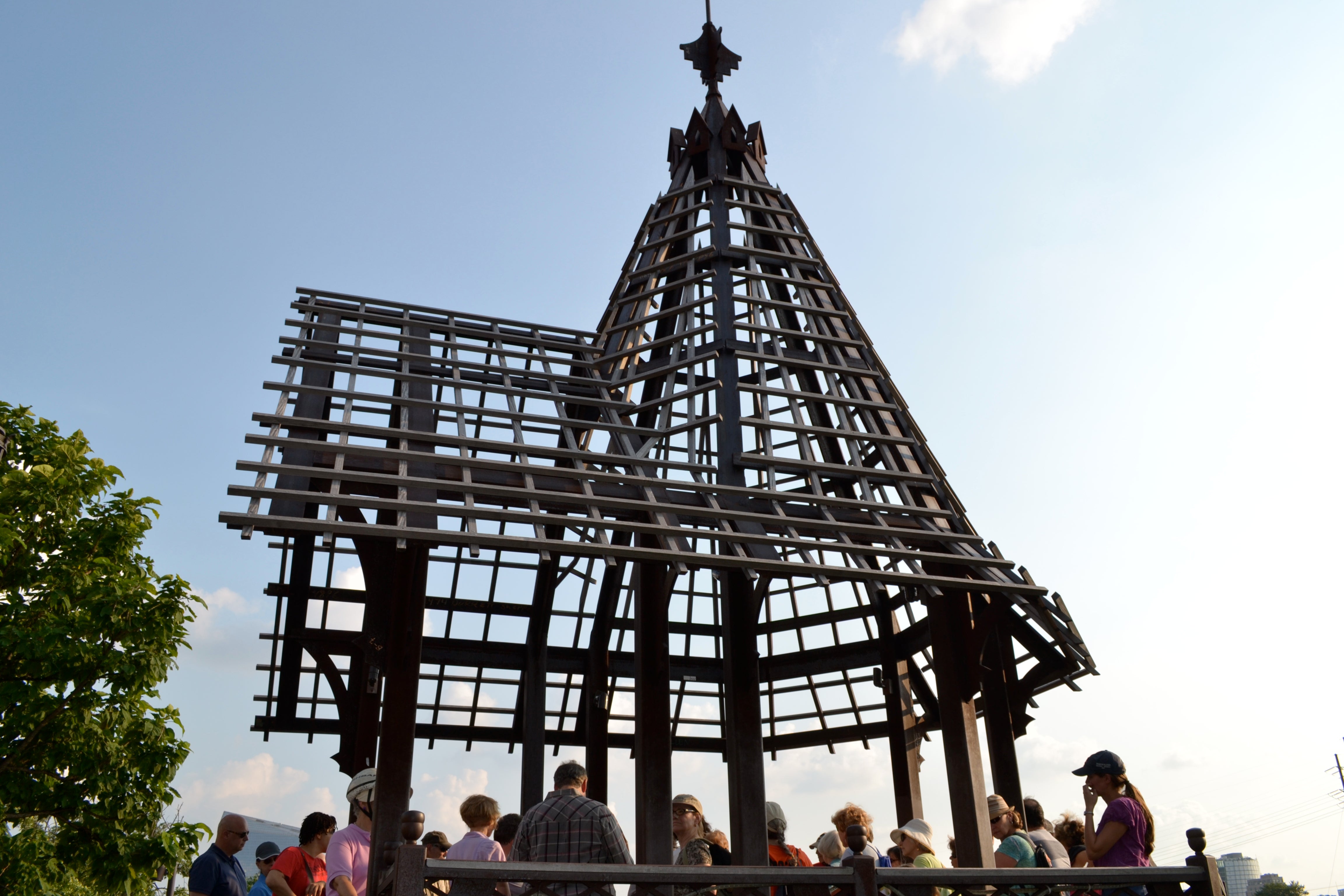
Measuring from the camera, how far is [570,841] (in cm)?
A: 585

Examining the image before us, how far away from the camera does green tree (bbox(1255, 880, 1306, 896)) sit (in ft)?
207

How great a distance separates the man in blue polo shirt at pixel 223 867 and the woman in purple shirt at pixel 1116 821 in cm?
554

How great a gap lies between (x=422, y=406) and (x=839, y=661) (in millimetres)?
8624

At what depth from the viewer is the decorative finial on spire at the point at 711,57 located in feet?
48.5

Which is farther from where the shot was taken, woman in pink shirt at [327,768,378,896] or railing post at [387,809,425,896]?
woman in pink shirt at [327,768,378,896]

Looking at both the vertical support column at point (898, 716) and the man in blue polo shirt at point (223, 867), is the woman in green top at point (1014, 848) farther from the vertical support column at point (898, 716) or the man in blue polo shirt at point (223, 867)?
the vertical support column at point (898, 716)

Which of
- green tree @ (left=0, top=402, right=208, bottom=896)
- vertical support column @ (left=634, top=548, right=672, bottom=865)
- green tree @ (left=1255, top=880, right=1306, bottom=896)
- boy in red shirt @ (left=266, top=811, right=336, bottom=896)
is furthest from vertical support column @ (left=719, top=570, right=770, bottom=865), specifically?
green tree @ (left=1255, top=880, right=1306, bottom=896)

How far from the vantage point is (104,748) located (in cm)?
1268

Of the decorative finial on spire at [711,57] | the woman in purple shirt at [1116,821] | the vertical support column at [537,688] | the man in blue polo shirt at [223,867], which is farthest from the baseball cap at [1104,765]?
the decorative finial on spire at [711,57]

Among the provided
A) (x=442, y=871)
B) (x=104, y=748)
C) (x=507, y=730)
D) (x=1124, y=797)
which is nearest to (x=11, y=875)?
(x=104, y=748)

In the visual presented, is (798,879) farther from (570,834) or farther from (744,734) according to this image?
(744,734)

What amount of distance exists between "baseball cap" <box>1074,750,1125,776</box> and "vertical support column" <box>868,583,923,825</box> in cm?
787

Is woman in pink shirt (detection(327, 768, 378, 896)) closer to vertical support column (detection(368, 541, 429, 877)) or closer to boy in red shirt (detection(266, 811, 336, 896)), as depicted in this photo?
boy in red shirt (detection(266, 811, 336, 896))

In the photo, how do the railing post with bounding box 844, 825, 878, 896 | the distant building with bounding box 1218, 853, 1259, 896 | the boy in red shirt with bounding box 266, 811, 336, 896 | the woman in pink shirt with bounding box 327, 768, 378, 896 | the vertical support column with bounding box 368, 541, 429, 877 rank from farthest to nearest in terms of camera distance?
1. the distant building with bounding box 1218, 853, 1259, 896
2. the vertical support column with bounding box 368, 541, 429, 877
3. the boy in red shirt with bounding box 266, 811, 336, 896
4. the woman in pink shirt with bounding box 327, 768, 378, 896
5. the railing post with bounding box 844, 825, 878, 896
